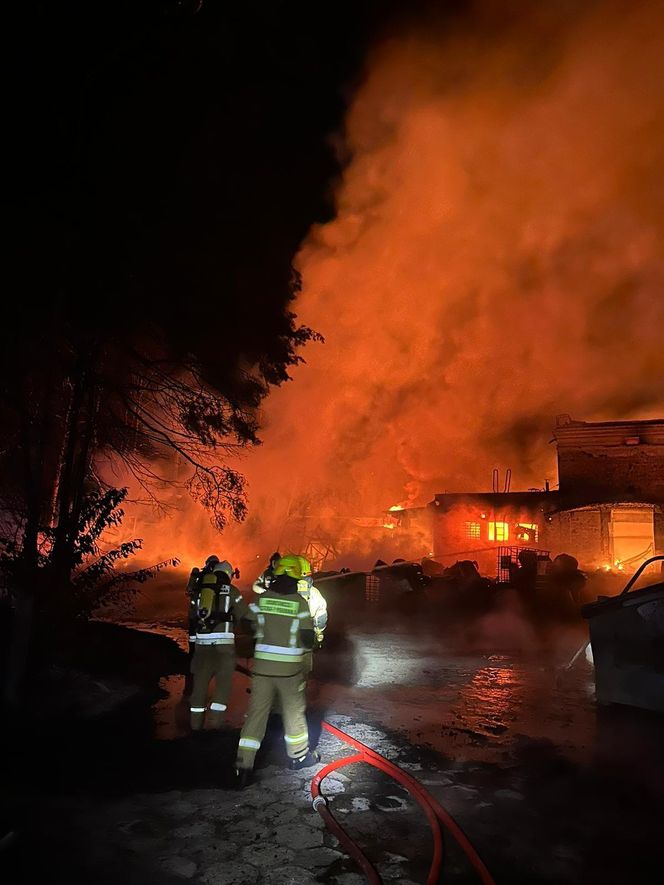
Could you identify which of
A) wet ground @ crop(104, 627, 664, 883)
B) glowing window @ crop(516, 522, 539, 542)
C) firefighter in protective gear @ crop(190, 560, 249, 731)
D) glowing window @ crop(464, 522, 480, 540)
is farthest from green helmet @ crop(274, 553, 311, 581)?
glowing window @ crop(464, 522, 480, 540)

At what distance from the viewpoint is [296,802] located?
4238 mm

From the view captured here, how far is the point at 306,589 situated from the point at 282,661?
3.55ft

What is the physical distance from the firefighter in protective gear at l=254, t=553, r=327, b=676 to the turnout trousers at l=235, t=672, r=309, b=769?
39cm

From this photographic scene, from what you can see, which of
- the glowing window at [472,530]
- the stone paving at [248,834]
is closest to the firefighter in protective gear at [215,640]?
the stone paving at [248,834]

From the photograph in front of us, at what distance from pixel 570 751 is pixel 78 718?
5027 millimetres

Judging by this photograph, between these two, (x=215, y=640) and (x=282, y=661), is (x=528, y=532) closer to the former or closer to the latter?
(x=215, y=640)

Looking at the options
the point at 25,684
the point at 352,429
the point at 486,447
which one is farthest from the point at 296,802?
the point at 486,447

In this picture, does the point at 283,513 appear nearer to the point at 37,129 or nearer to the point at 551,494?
the point at 551,494

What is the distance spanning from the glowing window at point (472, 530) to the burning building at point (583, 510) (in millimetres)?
49

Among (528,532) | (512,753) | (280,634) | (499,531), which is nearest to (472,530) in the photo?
(499,531)

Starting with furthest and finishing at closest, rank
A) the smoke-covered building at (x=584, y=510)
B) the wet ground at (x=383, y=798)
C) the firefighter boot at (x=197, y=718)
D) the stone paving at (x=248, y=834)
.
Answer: the smoke-covered building at (x=584, y=510) < the firefighter boot at (x=197, y=718) < the wet ground at (x=383, y=798) < the stone paving at (x=248, y=834)

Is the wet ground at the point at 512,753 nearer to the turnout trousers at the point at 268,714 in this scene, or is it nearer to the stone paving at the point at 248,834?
the stone paving at the point at 248,834

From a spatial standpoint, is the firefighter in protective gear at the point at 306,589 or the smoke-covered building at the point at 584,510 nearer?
the firefighter in protective gear at the point at 306,589

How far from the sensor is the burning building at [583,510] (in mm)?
25266
